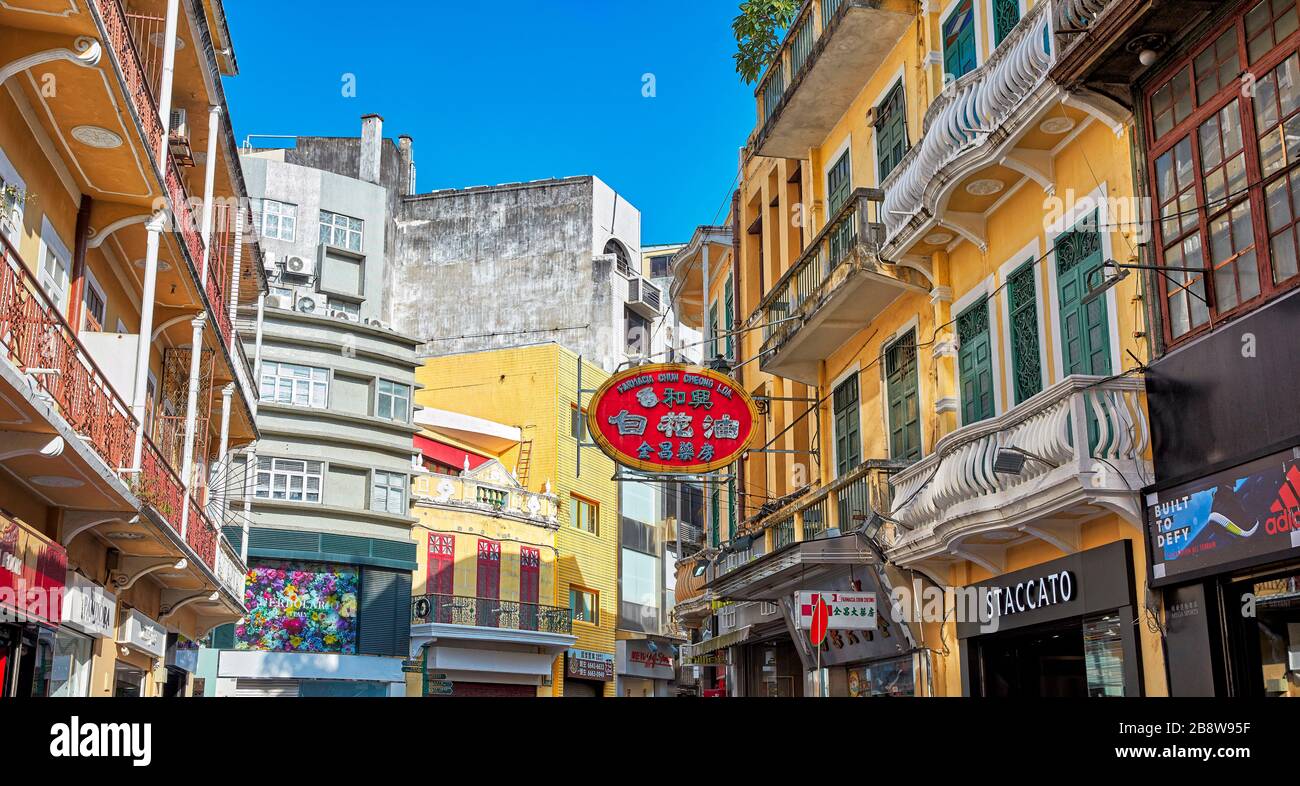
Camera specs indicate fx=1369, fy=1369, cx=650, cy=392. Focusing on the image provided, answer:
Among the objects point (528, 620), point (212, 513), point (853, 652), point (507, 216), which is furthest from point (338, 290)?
point (853, 652)

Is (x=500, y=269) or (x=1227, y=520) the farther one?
(x=500, y=269)

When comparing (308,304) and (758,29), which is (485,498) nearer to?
(308,304)

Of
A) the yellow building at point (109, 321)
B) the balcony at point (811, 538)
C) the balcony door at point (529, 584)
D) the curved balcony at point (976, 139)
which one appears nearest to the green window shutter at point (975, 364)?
the curved balcony at point (976, 139)

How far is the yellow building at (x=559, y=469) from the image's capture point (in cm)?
4728

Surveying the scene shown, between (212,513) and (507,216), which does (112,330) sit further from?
(507,216)

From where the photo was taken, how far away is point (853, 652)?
63.0ft

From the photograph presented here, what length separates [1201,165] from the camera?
11055 millimetres

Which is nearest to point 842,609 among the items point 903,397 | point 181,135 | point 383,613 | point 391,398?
point 903,397

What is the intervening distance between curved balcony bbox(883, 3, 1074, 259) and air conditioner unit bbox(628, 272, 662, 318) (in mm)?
38317

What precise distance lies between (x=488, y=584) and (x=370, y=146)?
1827 cm

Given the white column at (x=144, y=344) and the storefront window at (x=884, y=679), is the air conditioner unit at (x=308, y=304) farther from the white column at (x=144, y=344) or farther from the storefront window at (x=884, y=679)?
the storefront window at (x=884, y=679)

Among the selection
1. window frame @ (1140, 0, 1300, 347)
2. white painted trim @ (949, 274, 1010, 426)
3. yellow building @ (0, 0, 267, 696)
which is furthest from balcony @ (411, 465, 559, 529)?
window frame @ (1140, 0, 1300, 347)
